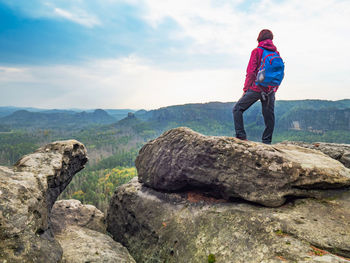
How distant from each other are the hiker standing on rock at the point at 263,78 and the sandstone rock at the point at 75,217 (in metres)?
8.92

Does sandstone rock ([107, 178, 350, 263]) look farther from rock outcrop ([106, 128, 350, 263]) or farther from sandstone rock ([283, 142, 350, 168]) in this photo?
sandstone rock ([283, 142, 350, 168])

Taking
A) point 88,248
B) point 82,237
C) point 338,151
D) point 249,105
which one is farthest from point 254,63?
point 82,237

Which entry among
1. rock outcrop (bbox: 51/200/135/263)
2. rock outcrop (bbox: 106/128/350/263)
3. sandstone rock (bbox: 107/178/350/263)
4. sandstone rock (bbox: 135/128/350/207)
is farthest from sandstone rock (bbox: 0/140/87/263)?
sandstone rock (bbox: 135/128/350/207)

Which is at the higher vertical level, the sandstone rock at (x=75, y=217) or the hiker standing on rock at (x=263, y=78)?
the hiker standing on rock at (x=263, y=78)

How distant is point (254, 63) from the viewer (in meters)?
8.15

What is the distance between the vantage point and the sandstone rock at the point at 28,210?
509 cm

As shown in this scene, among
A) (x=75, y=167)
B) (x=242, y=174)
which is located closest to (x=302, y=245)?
(x=242, y=174)

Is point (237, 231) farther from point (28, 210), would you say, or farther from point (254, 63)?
point (254, 63)

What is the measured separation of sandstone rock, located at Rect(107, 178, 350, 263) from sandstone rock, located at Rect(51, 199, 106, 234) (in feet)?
8.95

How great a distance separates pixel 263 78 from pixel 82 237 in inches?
386

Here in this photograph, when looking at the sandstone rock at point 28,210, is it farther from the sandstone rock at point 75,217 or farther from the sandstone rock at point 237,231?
the sandstone rock at point 237,231

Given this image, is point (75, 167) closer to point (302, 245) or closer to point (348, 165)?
point (302, 245)

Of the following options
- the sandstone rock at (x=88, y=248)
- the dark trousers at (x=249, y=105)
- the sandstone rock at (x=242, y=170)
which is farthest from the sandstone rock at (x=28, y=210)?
the dark trousers at (x=249, y=105)

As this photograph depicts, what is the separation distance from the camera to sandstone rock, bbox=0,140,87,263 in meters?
5.09
